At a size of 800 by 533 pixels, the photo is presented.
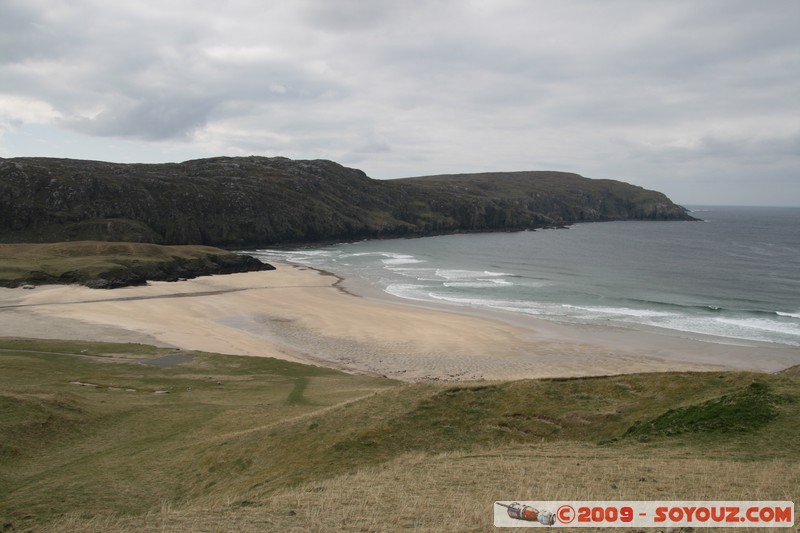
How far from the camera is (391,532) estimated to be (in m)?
11.3

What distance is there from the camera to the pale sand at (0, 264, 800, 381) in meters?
43.8

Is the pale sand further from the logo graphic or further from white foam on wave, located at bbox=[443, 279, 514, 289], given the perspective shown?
the logo graphic

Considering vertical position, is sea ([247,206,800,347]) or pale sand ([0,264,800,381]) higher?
sea ([247,206,800,347])

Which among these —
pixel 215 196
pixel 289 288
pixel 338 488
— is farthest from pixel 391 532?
pixel 215 196

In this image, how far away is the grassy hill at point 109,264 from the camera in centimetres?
7725

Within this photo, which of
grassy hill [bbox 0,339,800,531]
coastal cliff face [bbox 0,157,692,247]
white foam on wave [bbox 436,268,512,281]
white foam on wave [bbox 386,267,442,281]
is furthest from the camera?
coastal cliff face [bbox 0,157,692,247]

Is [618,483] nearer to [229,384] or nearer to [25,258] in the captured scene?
[229,384]

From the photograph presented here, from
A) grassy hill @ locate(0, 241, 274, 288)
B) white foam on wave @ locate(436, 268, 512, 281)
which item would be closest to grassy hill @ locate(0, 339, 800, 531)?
grassy hill @ locate(0, 241, 274, 288)

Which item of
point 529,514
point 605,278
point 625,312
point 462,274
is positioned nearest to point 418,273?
point 462,274

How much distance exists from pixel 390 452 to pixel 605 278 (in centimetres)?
8167

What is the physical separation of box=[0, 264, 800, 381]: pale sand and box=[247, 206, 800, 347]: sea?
628cm

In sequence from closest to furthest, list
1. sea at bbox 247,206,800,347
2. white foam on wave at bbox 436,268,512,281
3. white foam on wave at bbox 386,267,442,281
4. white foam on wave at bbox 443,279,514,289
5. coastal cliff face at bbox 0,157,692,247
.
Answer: sea at bbox 247,206,800,347, white foam on wave at bbox 443,279,514,289, white foam on wave at bbox 386,267,442,281, white foam on wave at bbox 436,268,512,281, coastal cliff face at bbox 0,157,692,247

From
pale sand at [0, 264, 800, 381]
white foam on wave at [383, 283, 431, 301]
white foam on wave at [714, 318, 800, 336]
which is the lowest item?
pale sand at [0, 264, 800, 381]

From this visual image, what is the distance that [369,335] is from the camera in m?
53.1
